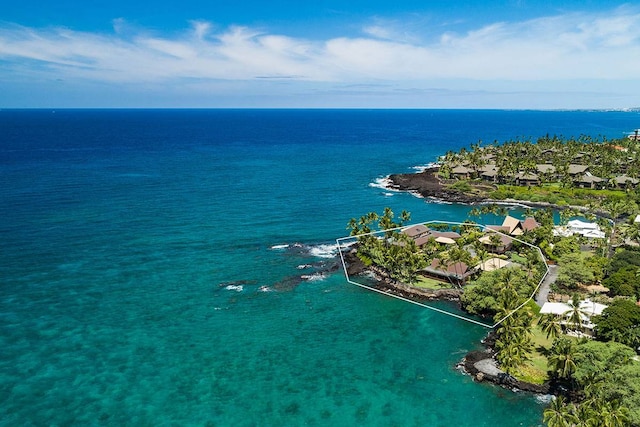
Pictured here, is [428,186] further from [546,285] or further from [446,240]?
[546,285]

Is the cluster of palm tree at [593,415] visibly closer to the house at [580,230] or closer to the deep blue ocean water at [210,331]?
the deep blue ocean water at [210,331]

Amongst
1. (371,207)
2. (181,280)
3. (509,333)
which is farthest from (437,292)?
(371,207)

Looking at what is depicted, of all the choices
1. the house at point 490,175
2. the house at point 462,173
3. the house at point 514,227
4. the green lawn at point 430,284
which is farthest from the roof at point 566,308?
the house at point 462,173

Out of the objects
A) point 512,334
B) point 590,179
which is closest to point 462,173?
point 590,179

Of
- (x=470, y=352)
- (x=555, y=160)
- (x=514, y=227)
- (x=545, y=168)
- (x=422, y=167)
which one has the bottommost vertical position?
(x=470, y=352)

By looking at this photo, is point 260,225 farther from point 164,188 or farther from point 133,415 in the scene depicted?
point 133,415

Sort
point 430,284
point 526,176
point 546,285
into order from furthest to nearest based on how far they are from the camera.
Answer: point 526,176, point 430,284, point 546,285
